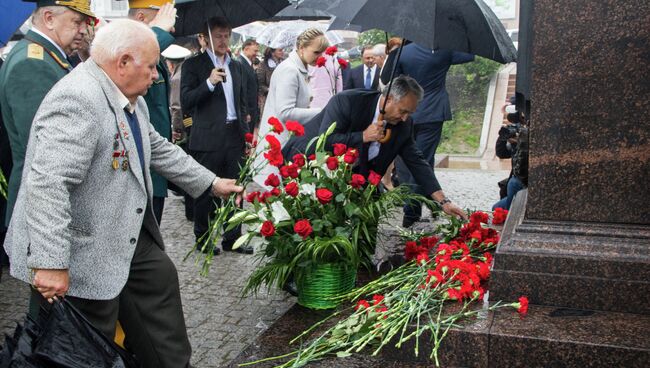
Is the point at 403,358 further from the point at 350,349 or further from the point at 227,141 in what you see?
the point at 227,141

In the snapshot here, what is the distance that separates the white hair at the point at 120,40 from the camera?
125 inches

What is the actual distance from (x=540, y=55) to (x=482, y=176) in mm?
7951

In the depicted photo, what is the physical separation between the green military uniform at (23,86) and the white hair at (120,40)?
601mm

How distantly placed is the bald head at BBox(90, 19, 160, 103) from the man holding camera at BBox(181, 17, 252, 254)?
3.18 meters

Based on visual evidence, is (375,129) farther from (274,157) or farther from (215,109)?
(215,109)

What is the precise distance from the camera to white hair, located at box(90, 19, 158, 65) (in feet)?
10.4

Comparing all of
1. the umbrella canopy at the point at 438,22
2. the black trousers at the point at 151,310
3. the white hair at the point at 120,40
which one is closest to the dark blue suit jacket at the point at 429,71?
the umbrella canopy at the point at 438,22

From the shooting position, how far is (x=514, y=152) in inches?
267

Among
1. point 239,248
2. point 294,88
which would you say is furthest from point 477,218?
point 239,248

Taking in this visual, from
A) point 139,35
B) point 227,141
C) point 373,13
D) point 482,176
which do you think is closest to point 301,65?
point 227,141

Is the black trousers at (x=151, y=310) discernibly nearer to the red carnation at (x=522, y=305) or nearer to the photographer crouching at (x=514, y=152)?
the red carnation at (x=522, y=305)

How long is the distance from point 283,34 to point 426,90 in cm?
402

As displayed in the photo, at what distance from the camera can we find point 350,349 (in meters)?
3.60

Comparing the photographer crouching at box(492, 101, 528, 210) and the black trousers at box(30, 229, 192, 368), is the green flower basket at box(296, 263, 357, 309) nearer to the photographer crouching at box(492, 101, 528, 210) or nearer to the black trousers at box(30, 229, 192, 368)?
the black trousers at box(30, 229, 192, 368)
